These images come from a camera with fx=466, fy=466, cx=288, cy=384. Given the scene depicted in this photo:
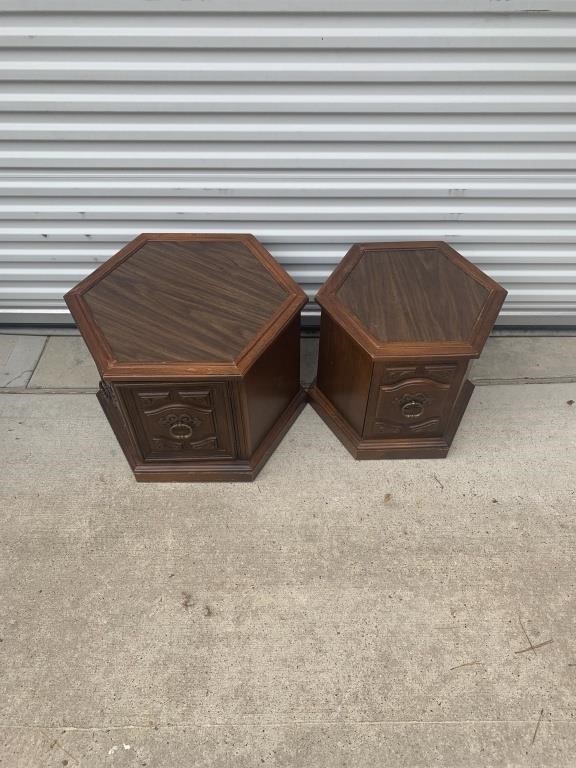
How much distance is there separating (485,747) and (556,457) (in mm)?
925

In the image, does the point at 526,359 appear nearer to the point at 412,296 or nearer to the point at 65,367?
the point at 412,296

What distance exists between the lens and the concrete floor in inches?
44.2

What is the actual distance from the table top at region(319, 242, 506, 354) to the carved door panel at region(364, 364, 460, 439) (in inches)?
3.5

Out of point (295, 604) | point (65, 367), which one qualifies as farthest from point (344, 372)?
point (65, 367)

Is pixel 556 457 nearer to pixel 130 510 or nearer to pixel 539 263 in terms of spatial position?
pixel 539 263

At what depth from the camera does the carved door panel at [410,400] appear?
4.39ft

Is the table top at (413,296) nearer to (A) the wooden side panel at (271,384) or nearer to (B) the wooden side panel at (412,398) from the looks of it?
(B) the wooden side panel at (412,398)

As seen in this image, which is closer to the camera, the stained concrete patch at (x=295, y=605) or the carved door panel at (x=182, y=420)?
the stained concrete patch at (x=295, y=605)

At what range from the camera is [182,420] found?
1.36 m

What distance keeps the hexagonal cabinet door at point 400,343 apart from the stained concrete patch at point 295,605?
0.37ft

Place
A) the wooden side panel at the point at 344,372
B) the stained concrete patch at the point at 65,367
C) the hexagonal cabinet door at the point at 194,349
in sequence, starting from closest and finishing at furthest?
the hexagonal cabinet door at the point at 194,349
the wooden side panel at the point at 344,372
the stained concrete patch at the point at 65,367
